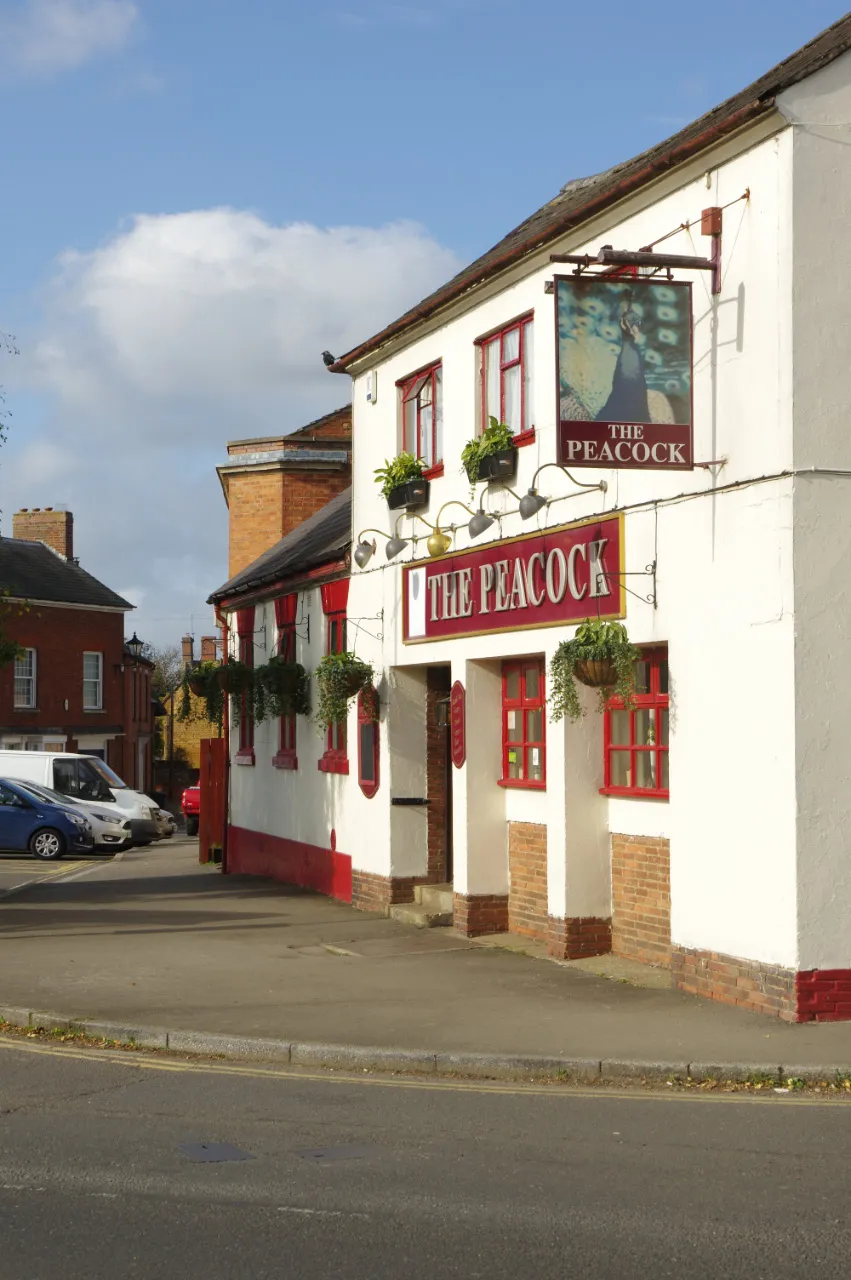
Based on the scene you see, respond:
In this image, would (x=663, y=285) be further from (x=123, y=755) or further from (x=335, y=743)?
(x=123, y=755)

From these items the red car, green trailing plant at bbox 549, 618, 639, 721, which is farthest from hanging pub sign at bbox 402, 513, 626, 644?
the red car

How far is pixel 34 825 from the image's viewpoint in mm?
31656

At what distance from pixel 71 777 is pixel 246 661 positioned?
546 inches

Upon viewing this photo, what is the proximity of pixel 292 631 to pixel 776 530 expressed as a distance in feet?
39.4

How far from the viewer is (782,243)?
10.7 m

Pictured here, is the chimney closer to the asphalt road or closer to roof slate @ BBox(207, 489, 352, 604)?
roof slate @ BBox(207, 489, 352, 604)

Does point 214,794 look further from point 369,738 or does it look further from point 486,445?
point 486,445

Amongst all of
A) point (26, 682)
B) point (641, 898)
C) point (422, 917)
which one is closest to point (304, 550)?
point (422, 917)

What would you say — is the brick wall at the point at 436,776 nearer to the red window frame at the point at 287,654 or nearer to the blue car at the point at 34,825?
the red window frame at the point at 287,654

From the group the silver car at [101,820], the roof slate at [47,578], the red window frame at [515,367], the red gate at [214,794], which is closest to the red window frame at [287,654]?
the red gate at [214,794]

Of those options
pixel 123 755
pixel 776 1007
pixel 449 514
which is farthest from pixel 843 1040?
pixel 123 755

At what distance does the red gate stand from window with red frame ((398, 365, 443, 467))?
980 centimetres

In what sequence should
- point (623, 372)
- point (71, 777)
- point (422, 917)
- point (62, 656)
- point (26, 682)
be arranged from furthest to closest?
point (62, 656) < point (26, 682) < point (71, 777) < point (422, 917) < point (623, 372)

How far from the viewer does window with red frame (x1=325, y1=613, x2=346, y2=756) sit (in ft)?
64.1
